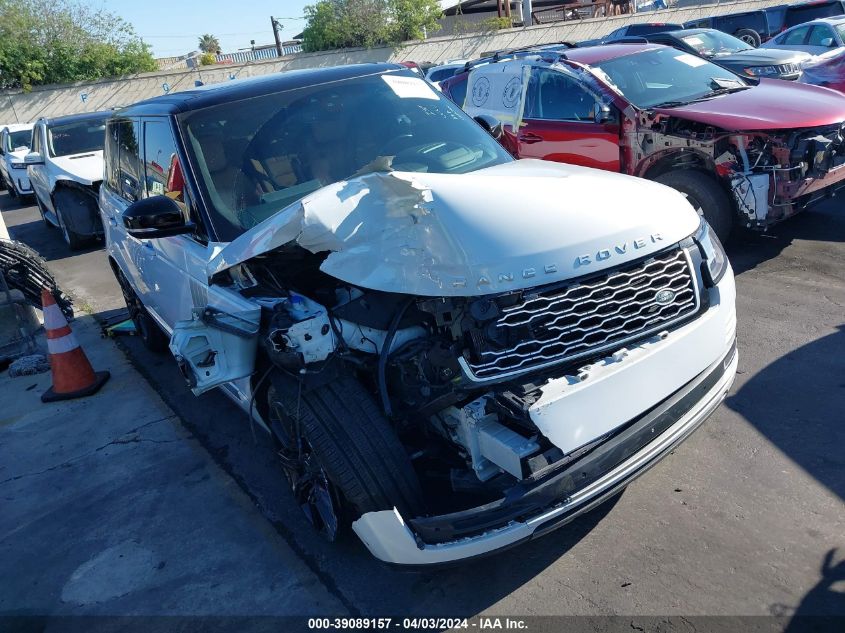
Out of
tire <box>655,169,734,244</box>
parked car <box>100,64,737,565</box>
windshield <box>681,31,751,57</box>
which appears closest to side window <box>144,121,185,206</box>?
parked car <box>100,64,737,565</box>

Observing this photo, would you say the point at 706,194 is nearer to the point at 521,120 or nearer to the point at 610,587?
the point at 521,120

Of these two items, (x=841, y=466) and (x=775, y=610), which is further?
(x=841, y=466)

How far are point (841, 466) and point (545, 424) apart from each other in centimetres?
184

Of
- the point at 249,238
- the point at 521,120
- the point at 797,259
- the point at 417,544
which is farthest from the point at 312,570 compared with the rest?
the point at 521,120

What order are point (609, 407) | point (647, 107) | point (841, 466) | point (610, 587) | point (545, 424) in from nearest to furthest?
point (545, 424), point (609, 407), point (610, 587), point (841, 466), point (647, 107)

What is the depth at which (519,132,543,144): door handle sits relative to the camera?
683 cm

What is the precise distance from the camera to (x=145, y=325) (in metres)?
5.74

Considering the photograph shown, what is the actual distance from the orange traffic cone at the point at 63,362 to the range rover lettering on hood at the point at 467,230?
2.95 m

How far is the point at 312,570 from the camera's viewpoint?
3.00 metres

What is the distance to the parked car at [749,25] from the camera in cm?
1662

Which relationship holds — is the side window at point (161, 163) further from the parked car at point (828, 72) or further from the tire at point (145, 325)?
the parked car at point (828, 72)

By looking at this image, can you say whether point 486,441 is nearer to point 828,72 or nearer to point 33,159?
point 33,159

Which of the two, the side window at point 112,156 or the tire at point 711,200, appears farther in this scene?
the tire at point 711,200

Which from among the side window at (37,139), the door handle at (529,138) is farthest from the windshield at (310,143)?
the side window at (37,139)
